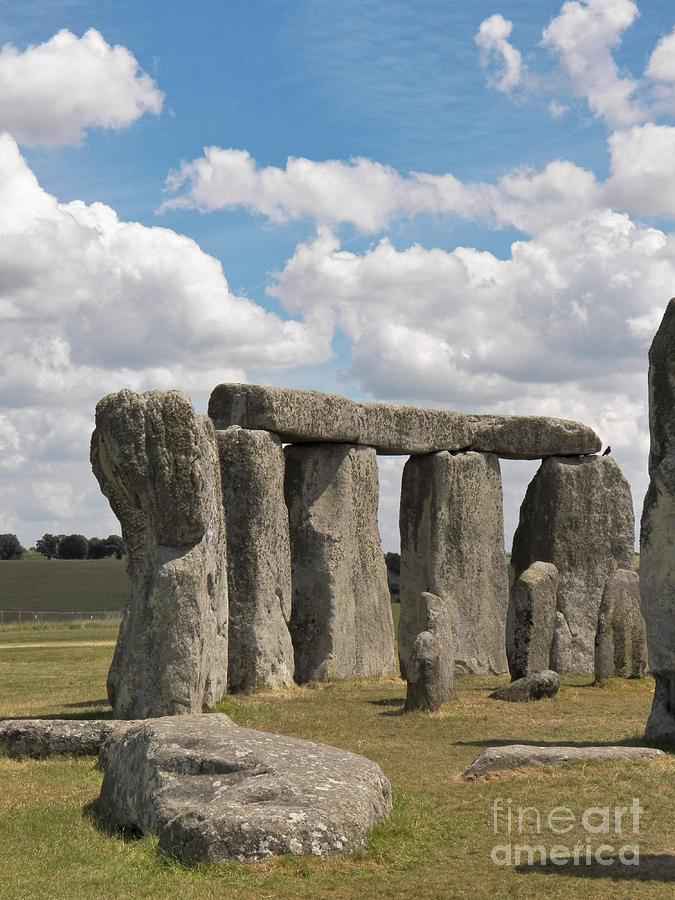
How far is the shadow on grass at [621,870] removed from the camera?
7922mm

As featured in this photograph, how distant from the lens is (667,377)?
1310cm

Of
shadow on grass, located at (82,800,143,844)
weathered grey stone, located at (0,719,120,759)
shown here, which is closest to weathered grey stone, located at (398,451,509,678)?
weathered grey stone, located at (0,719,120,759)

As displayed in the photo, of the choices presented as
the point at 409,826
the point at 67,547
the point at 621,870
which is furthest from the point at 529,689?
the point at 67,547

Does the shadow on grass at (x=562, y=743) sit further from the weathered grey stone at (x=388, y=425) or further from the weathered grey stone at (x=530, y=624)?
the weathered grey stone at (x=388, y=425)

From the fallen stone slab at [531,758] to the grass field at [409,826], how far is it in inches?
5.6

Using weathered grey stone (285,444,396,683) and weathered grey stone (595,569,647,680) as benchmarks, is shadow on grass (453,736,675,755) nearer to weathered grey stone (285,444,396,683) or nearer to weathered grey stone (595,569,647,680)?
weathered grey stone (595,569,647,680)

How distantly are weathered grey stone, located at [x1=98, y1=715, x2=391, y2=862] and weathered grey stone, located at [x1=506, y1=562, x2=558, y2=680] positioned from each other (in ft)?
33.6

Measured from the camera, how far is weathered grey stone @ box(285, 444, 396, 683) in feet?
71.7

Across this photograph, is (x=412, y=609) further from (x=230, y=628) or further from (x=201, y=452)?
(x=201, y=452)

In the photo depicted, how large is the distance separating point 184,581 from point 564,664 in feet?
36.7

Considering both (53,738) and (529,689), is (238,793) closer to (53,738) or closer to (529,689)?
(53,738)

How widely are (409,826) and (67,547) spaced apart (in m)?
97.1

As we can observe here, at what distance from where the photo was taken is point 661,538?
492 inches

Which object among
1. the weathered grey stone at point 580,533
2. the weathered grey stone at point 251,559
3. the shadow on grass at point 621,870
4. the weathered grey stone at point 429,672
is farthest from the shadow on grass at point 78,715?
the weathered grey stone at point 580,533
